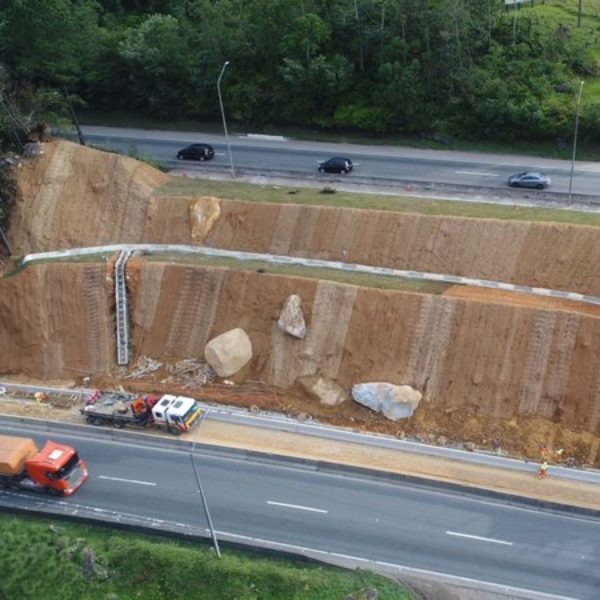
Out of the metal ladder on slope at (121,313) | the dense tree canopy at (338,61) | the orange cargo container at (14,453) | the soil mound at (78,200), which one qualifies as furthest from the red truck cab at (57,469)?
the dense tree canopy at (338,61)

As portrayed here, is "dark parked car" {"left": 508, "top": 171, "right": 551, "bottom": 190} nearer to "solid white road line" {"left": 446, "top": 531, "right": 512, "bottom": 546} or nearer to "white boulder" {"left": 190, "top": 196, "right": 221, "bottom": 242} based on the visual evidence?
"white boulder" {"left": 190, "top": 196, "right": 221, "bottom": 242}

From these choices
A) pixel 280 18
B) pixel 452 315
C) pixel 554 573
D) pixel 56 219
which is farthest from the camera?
pixel 280 18

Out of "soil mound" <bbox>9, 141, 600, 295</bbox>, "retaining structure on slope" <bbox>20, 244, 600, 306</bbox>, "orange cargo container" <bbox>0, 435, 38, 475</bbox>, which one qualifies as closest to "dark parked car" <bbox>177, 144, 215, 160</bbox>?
"soil mound" <bbox>9, 141, 600, 295</bbox>

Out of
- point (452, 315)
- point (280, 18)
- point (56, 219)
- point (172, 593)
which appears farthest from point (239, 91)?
point (172, 593)

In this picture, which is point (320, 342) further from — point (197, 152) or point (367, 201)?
point (197, 152)

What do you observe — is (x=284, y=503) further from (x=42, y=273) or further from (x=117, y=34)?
(x=117, y=34)
